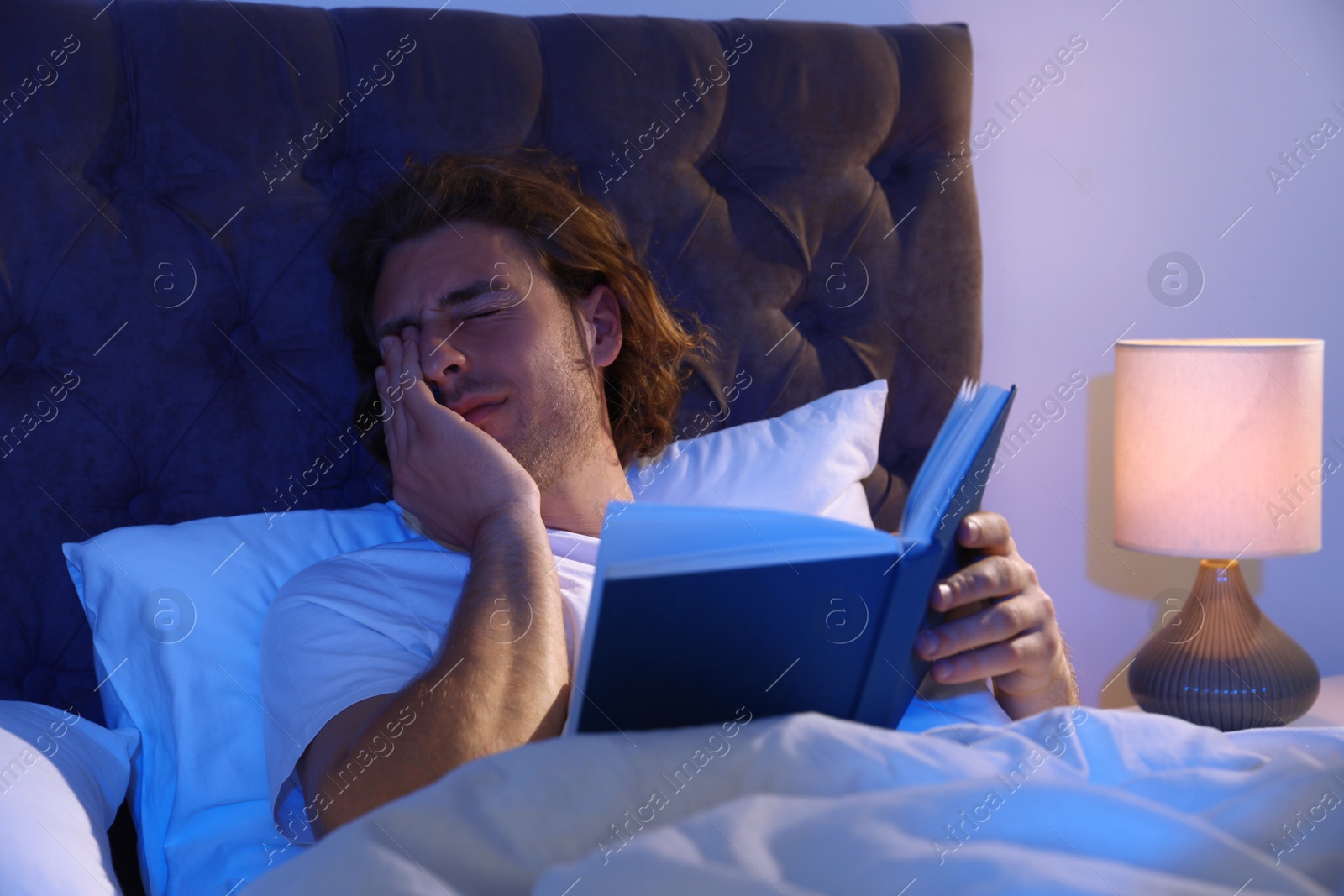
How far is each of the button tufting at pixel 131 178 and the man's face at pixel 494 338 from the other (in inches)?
11.1

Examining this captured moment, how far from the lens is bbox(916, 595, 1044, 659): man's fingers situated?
0.94 metres

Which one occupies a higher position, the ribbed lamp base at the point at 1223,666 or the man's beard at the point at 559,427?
the man's beard at the point at 559,427

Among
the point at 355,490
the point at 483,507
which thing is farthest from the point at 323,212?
the point at 483,507

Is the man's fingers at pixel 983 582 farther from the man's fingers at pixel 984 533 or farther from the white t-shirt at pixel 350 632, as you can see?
the white t-shirt at pixel 350 632

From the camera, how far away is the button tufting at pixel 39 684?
1226 mm

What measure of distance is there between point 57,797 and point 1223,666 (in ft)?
4.48

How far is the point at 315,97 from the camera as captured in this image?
1.29 meters

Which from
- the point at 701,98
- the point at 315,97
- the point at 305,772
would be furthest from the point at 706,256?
the point at 305,772

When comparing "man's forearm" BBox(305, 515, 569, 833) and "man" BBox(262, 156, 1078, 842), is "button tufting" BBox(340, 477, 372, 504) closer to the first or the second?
"man" BBox(262, 156, 1078, 842)

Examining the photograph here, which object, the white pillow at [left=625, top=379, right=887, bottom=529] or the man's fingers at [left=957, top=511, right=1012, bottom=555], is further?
the white pillow at [left=625, top=379, right=887, bottom=529]

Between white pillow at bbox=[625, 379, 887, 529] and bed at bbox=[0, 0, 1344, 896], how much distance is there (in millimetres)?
85

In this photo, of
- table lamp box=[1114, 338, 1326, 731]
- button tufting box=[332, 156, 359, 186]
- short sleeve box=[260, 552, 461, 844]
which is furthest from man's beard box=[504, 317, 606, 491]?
table lamp box=[1114, 338, 1326, 731]

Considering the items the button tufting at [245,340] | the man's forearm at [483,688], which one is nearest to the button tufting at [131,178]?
the button tufting at [245,340]

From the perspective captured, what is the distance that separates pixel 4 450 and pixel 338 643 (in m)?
0.48
